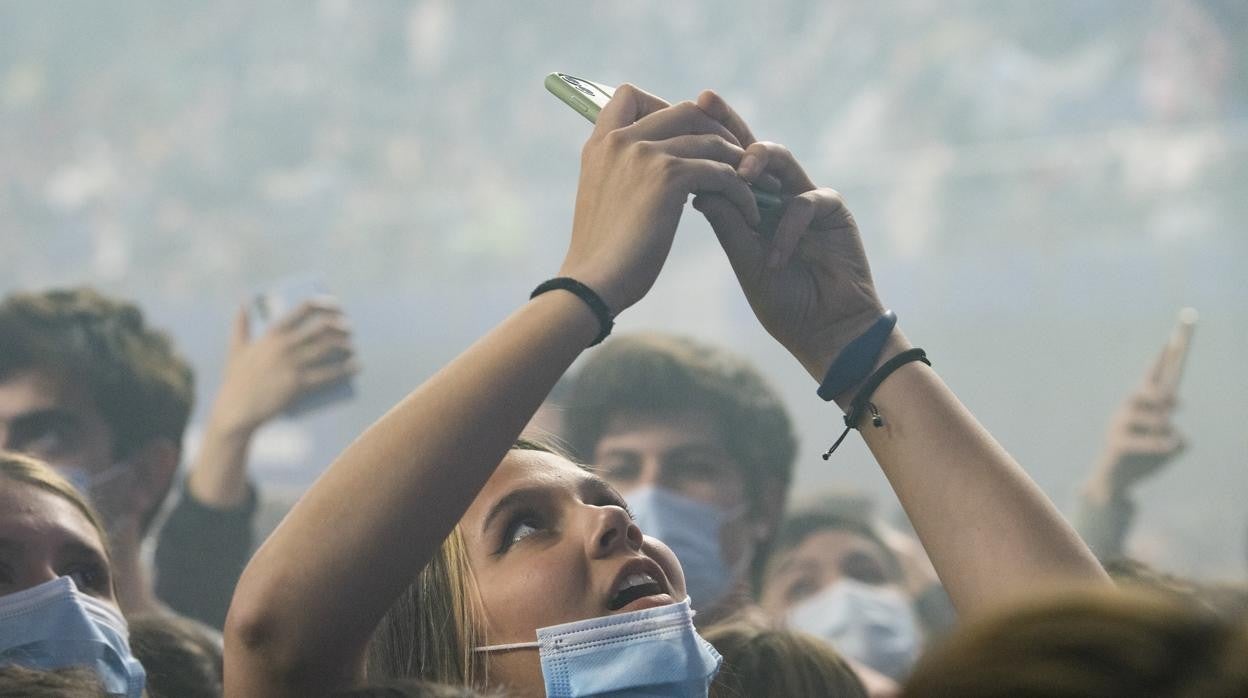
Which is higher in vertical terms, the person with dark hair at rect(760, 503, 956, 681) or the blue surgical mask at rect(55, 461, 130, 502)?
the person with dark hair at rect(760, 503, 956, 681)

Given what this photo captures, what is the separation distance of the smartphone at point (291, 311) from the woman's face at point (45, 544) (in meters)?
1.02

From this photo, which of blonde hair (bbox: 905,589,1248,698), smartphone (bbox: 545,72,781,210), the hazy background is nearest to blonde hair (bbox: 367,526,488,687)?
smartphone (bbox: 545,72,781,210)

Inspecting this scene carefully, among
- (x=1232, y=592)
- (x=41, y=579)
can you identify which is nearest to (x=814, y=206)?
(x=1232, y=592)

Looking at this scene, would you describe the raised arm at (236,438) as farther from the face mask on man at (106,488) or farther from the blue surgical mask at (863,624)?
the blue surgical mask at (863,624)

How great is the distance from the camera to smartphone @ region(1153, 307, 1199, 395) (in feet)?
8.71

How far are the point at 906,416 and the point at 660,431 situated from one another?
1.22 meters

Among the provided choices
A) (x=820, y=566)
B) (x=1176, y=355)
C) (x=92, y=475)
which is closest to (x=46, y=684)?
(x=92, y=475)

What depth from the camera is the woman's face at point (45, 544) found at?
1.36 meters

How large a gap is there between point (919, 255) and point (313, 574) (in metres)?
7.08

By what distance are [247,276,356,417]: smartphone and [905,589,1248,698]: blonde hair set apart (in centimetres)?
207

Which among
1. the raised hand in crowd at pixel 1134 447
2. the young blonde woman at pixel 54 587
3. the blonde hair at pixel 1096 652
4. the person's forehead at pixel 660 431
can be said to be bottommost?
the young blonde woman at pixel 54 587

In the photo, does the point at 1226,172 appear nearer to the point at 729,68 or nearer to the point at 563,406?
the point at 729,68

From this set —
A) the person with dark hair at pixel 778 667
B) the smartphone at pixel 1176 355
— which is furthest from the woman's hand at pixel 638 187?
the smartphone at pixel 1176 355

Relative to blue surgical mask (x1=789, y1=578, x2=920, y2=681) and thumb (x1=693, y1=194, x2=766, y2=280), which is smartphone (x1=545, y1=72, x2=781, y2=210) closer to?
thumb (x1=693, y1=194, x2=766, y2=280)
